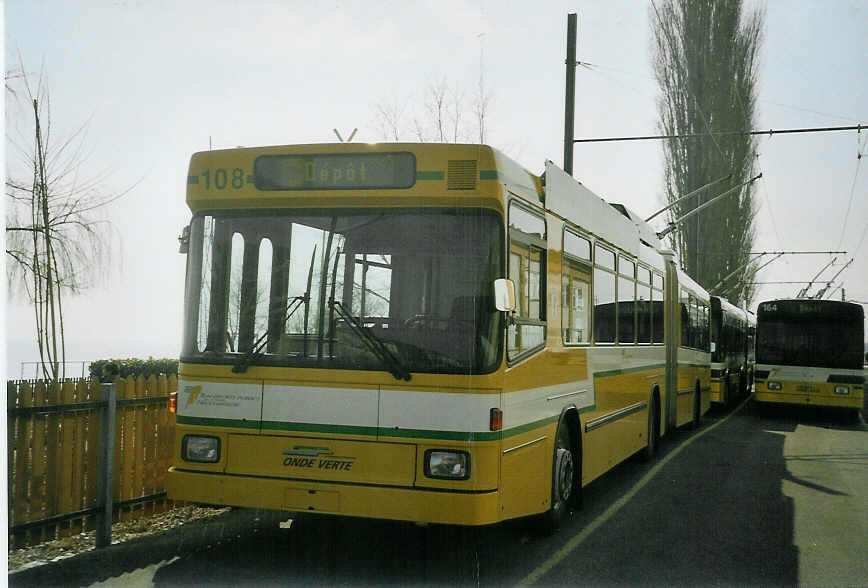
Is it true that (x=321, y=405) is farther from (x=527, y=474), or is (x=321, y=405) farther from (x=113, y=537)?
(x=113, y=537)

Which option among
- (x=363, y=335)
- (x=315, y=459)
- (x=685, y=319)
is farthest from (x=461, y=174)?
(x=685, y=319)

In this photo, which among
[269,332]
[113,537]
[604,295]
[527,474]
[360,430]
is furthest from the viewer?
[604,295]

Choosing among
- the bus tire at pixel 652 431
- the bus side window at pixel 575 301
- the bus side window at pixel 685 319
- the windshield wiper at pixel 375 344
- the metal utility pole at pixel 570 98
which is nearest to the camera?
the windshield wiper at pixel 375 344

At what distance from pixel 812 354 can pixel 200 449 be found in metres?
17.0

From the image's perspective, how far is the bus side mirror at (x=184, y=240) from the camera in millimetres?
6524

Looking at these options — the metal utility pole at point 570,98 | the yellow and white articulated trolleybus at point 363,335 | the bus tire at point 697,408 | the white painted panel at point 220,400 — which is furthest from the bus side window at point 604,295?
the bus tire at point 697,408

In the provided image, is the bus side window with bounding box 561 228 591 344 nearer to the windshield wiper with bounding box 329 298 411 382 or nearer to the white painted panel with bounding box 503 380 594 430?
the white painted panel with bounding box 503 380 594 430

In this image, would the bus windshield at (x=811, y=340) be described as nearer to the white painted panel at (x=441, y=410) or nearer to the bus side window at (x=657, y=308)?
the bus side window at (x=657, y=308)

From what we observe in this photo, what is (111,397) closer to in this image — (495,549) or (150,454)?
(150,454)

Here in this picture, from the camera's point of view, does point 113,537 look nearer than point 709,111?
Yes

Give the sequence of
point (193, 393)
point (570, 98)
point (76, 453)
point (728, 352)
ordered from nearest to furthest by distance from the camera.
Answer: point (193, 393) < point (76, 453) < point (570, 98) < point (728, 352)

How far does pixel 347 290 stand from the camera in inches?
233

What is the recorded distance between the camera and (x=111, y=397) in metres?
6.91

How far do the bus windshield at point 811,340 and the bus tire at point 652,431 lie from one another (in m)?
8.81
